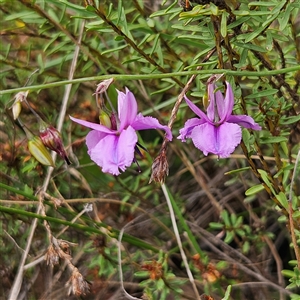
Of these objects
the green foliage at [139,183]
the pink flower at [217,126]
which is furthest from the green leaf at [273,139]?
the pink flower at [217,126]

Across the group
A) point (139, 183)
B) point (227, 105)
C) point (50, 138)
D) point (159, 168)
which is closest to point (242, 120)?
point (227, 105)

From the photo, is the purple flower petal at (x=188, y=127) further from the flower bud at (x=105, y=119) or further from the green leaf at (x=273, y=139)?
Result: the green leaf at (x=273, y=139)

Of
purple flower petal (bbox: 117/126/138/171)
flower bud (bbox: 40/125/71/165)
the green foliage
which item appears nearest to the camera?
purple flower petal (bbox: 117/126/138/171)

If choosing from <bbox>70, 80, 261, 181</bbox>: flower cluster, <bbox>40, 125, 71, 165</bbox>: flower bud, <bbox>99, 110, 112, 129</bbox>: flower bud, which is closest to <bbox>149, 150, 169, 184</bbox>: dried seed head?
<bbox>70, 80, 261, 181</bbox>: flower cluster

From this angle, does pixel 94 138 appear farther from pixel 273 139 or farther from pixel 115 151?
pixel 273 139

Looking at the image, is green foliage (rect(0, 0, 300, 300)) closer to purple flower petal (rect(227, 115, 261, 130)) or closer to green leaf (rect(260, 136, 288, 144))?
green leaf (rect(260, 136, 288, 144))

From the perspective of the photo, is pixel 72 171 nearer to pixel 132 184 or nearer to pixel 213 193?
pixel 132 184

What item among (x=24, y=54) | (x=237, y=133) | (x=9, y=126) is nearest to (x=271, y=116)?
(x=237, y=133)

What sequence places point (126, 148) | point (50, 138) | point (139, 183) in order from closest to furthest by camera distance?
A: point (126, 148) < point (50, 138) < point (139, 183)
